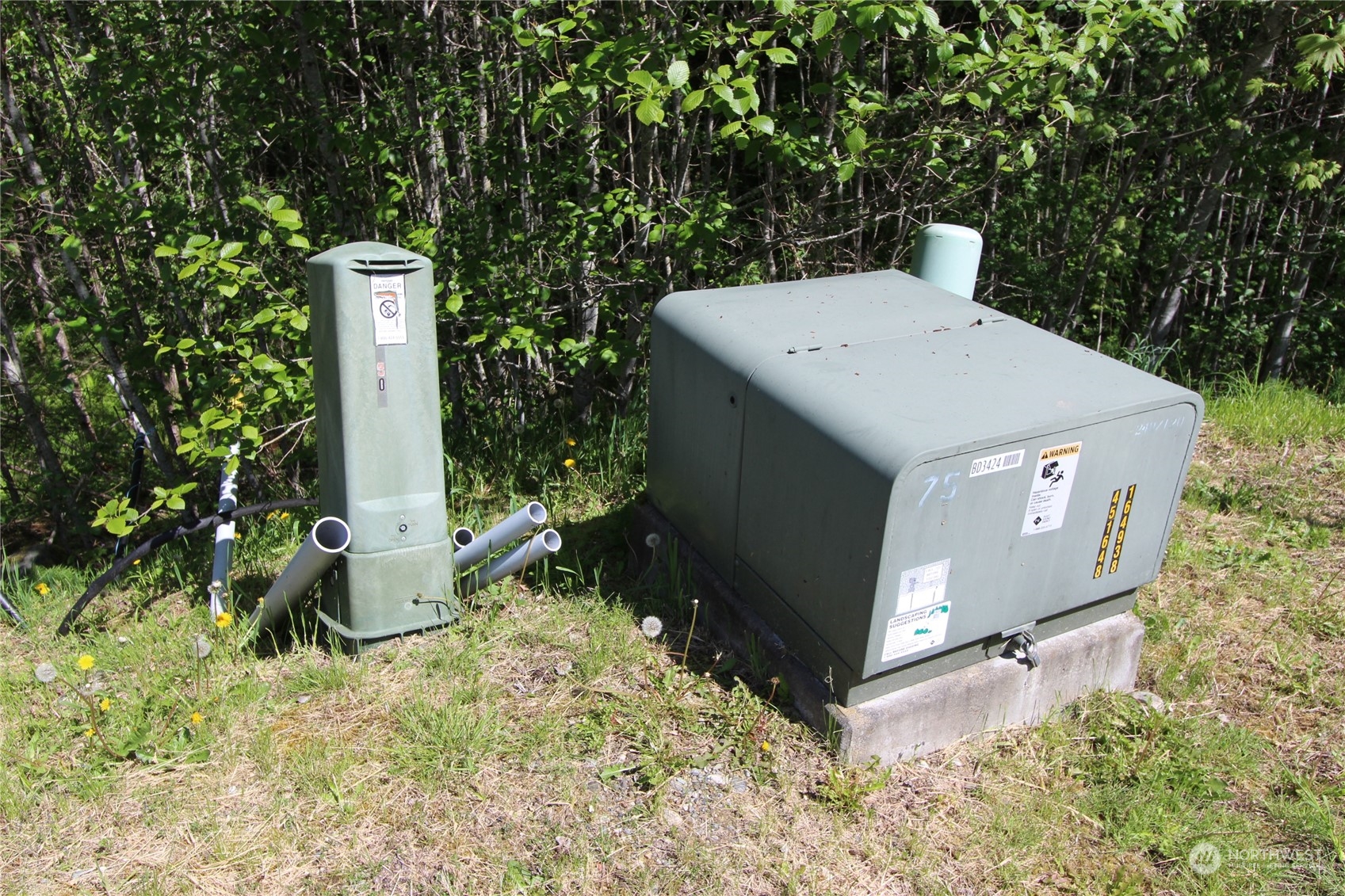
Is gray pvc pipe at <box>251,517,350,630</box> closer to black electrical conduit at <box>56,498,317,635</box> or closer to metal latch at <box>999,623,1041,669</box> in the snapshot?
black electrical conduit at <box>56,498,317,635</box>

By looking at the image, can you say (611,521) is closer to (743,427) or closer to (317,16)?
(743,427)

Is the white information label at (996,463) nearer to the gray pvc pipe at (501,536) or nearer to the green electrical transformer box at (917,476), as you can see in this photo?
the green electrical transformer box at (917,476)

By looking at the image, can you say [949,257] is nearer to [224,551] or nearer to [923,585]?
[923,585]

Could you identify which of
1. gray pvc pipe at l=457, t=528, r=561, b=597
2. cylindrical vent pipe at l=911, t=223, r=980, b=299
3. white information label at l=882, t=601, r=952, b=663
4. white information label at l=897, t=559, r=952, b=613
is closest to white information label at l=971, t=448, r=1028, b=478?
white information label at l=897, t=559, r=952, b=613

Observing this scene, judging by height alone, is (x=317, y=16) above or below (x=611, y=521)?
above

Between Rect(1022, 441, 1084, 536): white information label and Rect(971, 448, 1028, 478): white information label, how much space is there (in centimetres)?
7

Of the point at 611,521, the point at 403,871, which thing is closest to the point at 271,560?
the point at 611,521

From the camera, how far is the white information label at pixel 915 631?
8.08 feet

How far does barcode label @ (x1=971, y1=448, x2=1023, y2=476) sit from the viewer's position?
2352 millimetres

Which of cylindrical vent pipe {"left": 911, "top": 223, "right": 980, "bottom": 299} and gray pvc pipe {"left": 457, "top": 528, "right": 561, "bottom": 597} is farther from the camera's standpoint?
cylindrical vent pipe {"left": 911, "top": 223, "right": 980, "bottom": 299}

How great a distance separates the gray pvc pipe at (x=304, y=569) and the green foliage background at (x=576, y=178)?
1.58 ft

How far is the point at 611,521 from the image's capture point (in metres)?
3.90

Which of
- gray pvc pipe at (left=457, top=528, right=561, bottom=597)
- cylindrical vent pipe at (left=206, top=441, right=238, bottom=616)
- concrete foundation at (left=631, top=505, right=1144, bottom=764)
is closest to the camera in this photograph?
concrete foundation at (left=631, top=505, right=1144, bottom=764)

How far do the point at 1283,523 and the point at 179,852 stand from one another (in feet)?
13.6
